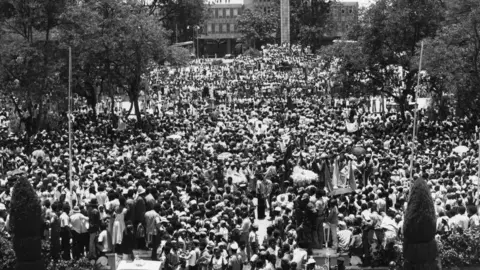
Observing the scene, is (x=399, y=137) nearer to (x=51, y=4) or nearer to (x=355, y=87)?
(x=355, y=87)

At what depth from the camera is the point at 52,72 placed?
128 ft

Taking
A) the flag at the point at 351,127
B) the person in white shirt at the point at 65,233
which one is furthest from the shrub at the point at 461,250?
the flag at the point at 351,127

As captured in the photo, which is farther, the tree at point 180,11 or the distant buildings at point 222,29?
the distant buildings at point 222,29

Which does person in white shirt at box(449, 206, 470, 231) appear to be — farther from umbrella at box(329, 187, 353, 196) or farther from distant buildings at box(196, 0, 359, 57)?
distant buildings at box(196, 0, 359, 57)

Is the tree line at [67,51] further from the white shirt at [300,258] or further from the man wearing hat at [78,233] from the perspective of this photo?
the white shirt at [300,258]

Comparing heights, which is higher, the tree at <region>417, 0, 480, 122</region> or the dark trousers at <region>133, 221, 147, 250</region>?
the tree at <region>417, 0, 480, 122</region>

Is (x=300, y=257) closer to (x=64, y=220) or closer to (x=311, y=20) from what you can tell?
(x=64, y=220)

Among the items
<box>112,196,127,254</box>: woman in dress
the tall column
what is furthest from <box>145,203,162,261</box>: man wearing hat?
the tall column

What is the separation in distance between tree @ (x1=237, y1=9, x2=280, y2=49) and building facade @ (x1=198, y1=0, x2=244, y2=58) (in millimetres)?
21176

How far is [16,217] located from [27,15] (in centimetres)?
2282

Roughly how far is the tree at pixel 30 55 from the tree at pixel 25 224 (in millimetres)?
21650

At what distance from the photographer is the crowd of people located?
19.8 m

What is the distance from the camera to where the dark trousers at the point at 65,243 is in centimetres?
2067

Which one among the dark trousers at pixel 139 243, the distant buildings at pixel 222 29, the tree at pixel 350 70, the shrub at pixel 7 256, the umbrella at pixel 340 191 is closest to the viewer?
the shrub at pixel 7 256
